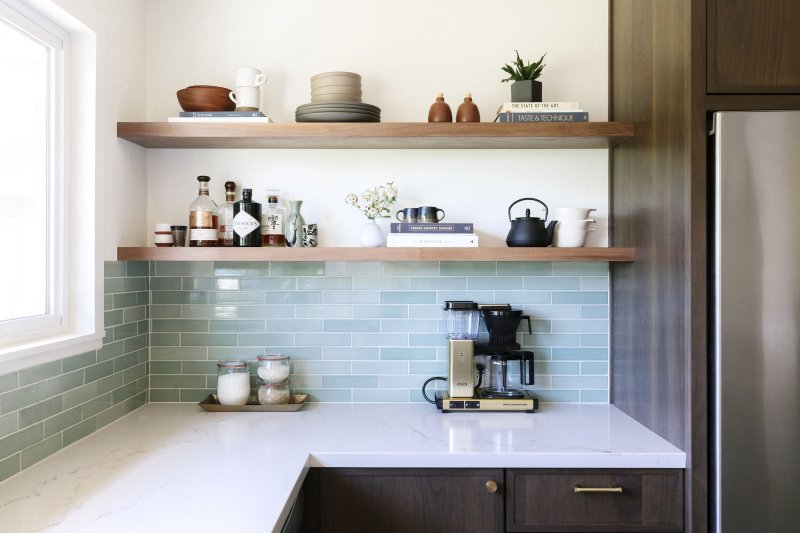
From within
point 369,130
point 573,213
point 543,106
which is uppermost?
point 543,106

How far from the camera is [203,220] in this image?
7.02ft

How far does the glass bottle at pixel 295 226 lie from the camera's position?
219 centimetres

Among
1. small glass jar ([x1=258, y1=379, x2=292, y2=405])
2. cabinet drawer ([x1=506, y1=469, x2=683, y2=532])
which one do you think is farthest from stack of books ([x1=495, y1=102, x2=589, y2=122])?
small glass jar ([x1=258, y1=379, x2=292, y2=405])

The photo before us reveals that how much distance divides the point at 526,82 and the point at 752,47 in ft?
2.44

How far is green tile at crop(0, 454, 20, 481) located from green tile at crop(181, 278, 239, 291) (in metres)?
0.91

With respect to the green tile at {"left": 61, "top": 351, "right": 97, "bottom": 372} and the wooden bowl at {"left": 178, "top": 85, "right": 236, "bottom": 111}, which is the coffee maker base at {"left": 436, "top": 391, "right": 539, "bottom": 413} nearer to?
the green tile at {"left": 61, "top": 351, "right": 97, "bottom": 372}

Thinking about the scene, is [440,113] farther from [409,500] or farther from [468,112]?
[409,500]

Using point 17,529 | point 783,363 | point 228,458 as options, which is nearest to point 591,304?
point 783,363

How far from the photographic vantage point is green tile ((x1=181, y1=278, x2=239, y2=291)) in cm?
230

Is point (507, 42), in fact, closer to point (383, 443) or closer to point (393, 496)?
point (383, 443)

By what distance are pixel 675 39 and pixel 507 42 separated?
76 centimetres

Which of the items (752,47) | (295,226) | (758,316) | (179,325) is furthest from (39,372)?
(752,47)

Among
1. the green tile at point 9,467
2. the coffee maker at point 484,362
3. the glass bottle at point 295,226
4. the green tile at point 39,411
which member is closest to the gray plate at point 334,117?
the glass bottle at point 295,226

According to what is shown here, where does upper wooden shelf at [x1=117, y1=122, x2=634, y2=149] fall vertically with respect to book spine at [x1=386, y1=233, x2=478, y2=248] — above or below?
above
